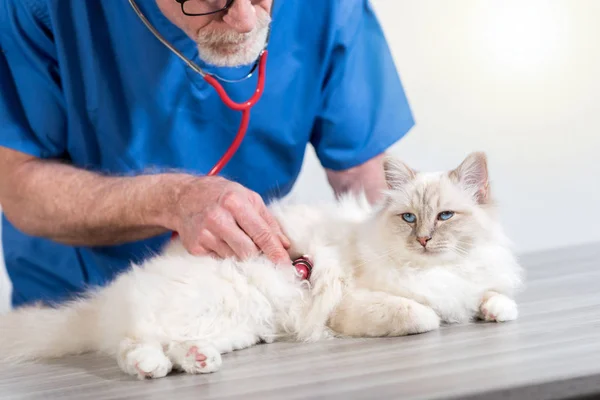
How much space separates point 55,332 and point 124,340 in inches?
9.2

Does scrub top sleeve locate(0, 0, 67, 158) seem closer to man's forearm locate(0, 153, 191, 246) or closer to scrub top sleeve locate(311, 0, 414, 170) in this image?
man's forearm locate(0, 153, 191, 246)

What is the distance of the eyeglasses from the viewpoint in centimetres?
138

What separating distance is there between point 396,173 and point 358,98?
457 millimetres

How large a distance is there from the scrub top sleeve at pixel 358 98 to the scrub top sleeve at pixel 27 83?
2.15 ft

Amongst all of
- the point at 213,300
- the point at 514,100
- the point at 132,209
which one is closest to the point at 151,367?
the point at 213,300

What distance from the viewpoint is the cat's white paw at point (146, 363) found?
1.02m

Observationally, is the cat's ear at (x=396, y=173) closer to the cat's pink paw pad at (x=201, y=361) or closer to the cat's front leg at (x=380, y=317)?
the cat's front leg at (x=380, y=317)

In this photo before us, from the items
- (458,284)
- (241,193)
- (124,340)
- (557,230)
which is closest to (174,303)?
(124,340)

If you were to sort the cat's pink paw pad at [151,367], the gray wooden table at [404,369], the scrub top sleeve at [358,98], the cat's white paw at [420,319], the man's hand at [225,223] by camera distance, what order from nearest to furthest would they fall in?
the gray wooden table at [404,369] < the cat's pink paw pad at [151,367] < the cat's white paw at [420,319] < the man's hand at [225,223] < the scrub top sleeve at [358,98]

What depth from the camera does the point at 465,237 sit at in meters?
1.32

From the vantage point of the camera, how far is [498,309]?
1199 mm

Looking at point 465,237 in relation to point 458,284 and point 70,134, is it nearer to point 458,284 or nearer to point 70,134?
point 458,284

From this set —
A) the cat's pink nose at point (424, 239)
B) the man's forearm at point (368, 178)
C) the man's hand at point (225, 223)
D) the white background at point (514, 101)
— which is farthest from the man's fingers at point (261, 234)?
the white background at point (514, 101)

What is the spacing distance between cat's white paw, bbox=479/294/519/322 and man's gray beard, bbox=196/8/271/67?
689 mm
